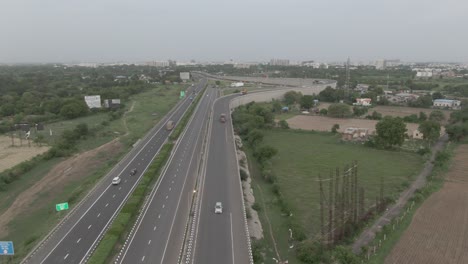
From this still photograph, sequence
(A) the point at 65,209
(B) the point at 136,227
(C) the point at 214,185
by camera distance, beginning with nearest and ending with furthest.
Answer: (B) the point at 136,227, (A) the point at 65,209, (C) the point at 214,185

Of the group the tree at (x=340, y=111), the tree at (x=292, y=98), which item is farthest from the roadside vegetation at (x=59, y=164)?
the tree at (x=340, y=111)

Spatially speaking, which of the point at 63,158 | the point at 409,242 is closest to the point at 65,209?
the point at 63,158

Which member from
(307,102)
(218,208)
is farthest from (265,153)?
(307,102)

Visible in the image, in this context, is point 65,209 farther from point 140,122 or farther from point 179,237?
point 140,122

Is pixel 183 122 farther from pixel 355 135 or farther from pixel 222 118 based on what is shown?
pixel 355 135

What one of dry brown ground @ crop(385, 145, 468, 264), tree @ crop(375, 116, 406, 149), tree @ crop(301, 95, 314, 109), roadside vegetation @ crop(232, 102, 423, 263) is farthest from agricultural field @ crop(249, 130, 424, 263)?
tree @ crop(301, 95, 314, 109)

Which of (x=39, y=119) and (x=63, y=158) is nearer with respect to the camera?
(x=63, y=158)
